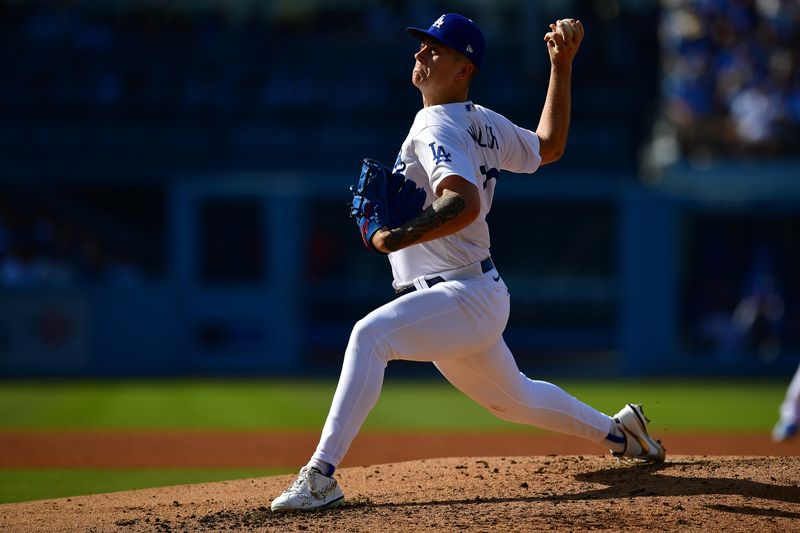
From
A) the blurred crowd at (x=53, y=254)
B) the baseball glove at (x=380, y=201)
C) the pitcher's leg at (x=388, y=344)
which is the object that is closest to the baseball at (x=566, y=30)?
the baseball glove at (x=380, y=201)

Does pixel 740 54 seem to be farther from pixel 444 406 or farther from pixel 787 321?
pixel 444 406

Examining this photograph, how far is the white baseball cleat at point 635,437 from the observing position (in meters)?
4.98

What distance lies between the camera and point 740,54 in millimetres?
18016

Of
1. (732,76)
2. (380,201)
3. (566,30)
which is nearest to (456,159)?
(380,201)

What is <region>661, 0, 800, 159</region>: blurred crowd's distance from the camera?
645 inches

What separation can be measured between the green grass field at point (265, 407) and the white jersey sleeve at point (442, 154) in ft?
10.5

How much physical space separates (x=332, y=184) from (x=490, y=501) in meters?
12.0

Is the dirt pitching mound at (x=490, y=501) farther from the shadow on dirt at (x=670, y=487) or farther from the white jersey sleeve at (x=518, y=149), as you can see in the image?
the white jersey sleeve at (x=518, y=149)

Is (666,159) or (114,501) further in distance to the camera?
(666,159)

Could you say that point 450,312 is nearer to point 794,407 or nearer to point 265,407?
point 794,407

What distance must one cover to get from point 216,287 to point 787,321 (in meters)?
7.52

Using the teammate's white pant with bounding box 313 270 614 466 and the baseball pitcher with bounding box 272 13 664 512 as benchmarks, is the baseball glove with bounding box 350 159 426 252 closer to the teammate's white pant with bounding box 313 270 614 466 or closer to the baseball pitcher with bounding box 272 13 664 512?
the baseball pitcher with bounding box 272 13 664 512

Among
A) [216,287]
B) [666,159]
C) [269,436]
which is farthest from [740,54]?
[269,436]

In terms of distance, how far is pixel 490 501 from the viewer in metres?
4.48
